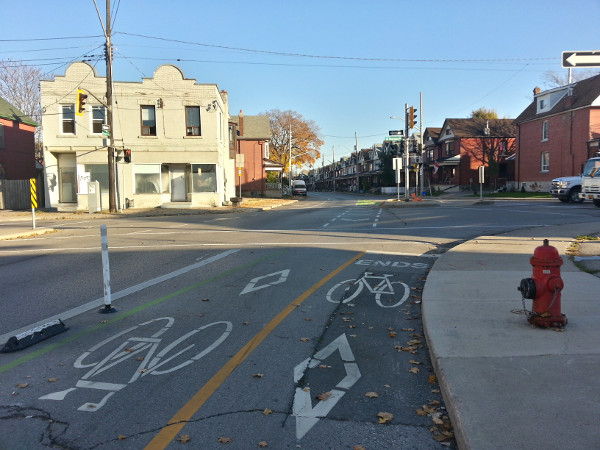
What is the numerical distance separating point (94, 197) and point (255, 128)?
27.0m

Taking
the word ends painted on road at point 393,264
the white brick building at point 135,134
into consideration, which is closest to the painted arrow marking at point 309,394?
the word ends painted on road at point 393,264

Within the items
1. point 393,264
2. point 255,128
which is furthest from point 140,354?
point 255,128

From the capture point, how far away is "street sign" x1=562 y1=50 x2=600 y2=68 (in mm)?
6141

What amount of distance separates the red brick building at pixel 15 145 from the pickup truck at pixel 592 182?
133ft

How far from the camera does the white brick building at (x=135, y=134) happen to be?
2995 cm

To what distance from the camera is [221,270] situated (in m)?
9.38

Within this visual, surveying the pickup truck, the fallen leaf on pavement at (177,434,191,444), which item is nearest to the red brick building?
the pickup truck

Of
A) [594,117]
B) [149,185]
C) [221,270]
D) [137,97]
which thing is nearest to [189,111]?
[137,97]

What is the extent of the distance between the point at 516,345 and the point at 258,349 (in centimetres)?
268

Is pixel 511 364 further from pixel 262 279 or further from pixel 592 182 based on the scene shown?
pixel 592 182

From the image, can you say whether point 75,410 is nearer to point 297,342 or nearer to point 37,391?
point 37,391

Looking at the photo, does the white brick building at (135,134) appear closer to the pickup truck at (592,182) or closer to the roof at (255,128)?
the roof at (255,128)

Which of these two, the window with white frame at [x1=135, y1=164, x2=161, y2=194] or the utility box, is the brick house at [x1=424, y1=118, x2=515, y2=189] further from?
the utility box

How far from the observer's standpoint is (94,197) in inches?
1103
